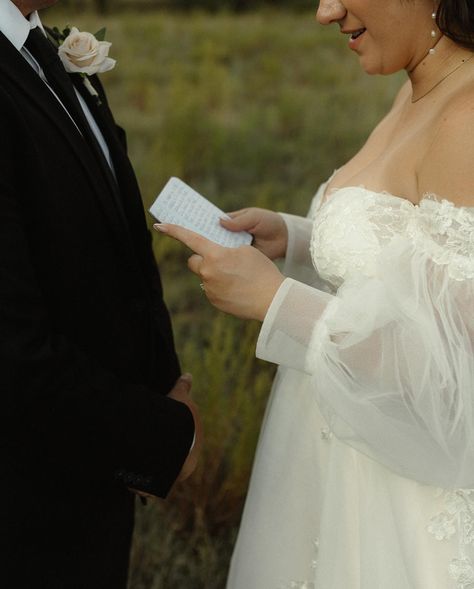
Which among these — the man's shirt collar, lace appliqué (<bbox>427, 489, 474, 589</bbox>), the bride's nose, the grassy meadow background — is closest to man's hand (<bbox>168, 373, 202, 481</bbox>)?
lace appliqué (<bbox>427, 489, 474, 589</bbox>)

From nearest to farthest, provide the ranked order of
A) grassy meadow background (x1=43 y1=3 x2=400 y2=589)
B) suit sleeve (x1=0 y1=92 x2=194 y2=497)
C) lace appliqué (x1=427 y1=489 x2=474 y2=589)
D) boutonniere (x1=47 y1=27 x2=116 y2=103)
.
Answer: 1. suit sleeve (x1=0 y1=92 x2=194 y2=497)
2. lace appliqué (x1=427 y1=489 x2=474 y2=589)
3. boutonniere (x1=47 y1=27 x2=116 y2=103)
4. grassy meadow background (x1=43 y1=3 x2=400 y2=589)

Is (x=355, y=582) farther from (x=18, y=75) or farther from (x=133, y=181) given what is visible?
(x=18, y=75)

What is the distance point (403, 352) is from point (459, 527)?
448 millimetres

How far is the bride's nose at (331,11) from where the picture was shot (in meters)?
2.08

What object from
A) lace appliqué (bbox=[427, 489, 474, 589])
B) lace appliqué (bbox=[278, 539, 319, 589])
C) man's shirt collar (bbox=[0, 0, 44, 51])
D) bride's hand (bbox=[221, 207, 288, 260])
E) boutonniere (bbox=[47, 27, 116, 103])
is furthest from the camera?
bride's hand (bbox=[221, 207, 288, 260])

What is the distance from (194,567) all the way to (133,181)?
5.61 ft

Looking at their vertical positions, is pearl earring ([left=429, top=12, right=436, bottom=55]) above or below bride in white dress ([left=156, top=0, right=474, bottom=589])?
above

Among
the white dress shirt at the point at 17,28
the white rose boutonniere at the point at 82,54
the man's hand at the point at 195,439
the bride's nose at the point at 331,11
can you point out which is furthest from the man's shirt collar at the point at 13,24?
the man's hand at the point at 195,439

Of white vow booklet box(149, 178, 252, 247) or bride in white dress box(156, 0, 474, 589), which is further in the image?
white vow booklet box(149, 178, 252, 247)

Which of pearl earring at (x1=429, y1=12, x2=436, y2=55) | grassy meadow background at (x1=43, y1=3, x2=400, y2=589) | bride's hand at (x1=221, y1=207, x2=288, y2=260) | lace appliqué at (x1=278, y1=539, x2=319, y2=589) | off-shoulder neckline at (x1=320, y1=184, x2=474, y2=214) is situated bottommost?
grassy meadow background at (x1=43, y1=3, x2=400, y2=589)

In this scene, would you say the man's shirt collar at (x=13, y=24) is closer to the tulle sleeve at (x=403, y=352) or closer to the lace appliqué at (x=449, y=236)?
the tulle sleeve at (x=403, y=352)

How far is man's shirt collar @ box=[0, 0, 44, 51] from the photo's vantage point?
1.75 m

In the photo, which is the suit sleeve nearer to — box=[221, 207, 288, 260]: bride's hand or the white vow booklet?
the white vow booklet

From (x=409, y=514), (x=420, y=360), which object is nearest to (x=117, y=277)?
(x=420, y=360)
